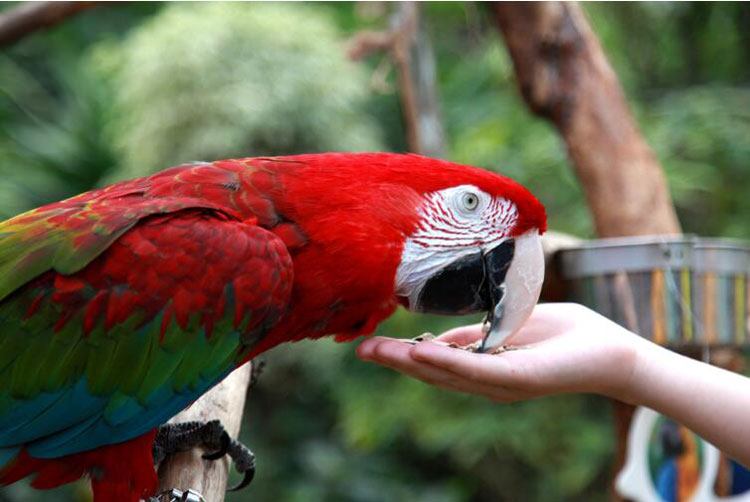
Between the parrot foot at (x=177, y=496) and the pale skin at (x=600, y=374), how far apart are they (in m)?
0.26

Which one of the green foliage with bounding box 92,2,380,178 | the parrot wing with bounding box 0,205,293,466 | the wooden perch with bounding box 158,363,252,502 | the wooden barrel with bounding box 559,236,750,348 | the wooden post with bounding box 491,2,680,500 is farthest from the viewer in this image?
the green foliage with bounding box 92,2,380,178

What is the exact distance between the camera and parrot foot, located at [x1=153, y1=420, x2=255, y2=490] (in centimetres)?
108

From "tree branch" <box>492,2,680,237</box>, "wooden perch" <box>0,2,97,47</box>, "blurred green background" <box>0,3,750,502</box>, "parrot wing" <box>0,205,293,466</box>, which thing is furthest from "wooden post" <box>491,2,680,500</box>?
"parrot wing" <box>0,205,293,466</box>

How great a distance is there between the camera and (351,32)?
3703 millimetres

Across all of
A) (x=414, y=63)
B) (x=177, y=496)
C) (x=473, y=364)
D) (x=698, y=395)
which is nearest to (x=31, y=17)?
(x=414, y=63)

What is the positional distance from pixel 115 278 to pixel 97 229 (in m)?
0.06

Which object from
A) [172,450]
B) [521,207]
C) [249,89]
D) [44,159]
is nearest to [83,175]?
[44,159]

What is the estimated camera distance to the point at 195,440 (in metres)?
1.08

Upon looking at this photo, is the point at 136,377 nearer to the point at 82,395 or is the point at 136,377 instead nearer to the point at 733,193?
the point at 82,395

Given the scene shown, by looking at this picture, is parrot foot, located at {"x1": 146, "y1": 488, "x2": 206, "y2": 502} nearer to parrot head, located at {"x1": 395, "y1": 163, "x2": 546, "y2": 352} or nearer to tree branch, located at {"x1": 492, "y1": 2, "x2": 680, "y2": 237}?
parrot head, located at {"x1": 395, "y1": 163, "x2": 546, "y2": 352}

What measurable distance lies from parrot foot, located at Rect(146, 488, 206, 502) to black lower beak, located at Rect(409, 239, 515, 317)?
14.0 inches

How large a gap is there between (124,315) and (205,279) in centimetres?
10

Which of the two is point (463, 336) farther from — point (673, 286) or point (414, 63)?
point (414, 63)

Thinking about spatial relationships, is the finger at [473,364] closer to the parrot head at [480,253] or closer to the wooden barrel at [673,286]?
the parrot head at [480,253]
